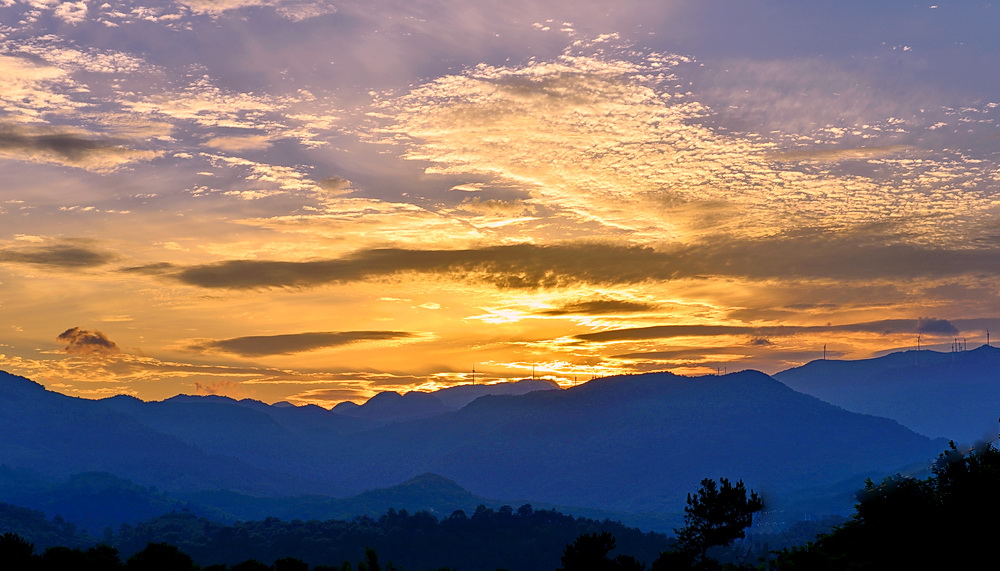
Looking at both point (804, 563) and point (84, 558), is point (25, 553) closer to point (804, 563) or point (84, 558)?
point (84, 558)

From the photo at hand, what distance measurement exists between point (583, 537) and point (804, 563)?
69.1 feet

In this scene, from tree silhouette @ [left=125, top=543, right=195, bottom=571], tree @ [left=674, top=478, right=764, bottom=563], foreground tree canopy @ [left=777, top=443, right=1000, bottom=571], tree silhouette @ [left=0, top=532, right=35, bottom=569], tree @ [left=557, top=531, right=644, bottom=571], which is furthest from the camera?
tree @ [left=674, top=478, right=764, bottom=563]

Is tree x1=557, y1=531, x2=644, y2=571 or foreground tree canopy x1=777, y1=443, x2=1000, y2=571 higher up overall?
foreground tree canopy x1=777, y1=443, x2=1000, y2=571

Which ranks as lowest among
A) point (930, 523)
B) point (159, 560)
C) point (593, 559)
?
point (159, 560)

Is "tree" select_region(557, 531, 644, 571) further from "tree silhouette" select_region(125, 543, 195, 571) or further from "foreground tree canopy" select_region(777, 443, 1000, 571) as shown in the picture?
"tree silhouette" select_region(125, 543, 195, 571)

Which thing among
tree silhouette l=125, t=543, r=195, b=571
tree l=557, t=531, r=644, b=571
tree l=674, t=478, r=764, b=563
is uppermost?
tree l=674, t=478, r=764, b=563

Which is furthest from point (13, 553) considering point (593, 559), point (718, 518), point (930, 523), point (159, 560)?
point (930, 523)

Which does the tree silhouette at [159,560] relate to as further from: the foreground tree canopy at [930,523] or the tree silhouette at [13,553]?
the foreground tree canopy at [930,523]

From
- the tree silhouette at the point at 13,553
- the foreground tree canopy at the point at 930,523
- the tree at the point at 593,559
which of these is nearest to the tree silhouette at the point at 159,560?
the tree silhouette at the point at 13,553

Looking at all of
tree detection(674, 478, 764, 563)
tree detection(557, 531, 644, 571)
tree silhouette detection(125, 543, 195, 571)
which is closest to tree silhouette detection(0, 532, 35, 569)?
tree silhouette detection(125, 543, 195, 571)

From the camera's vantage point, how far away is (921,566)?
62.3 meters

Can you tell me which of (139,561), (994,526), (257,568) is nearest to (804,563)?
(994,526)

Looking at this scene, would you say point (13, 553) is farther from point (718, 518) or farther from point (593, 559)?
point (718, 518)

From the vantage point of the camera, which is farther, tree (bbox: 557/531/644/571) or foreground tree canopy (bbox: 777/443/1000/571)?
tree (bbox: 557/531/644/571)
